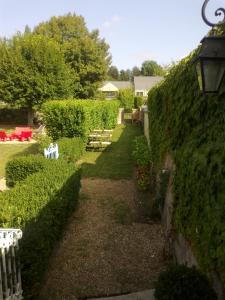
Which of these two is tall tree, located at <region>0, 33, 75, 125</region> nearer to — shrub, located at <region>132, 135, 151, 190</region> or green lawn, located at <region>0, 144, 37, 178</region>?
green lawn, located at <region>0, 144, 37, 178</region>

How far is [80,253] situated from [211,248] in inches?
141

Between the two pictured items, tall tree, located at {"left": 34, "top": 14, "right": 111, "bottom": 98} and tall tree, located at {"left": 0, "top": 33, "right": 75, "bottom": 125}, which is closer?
tall tree, located at {"left": 0, "top": 33, "right": 75, "bottom": 125}

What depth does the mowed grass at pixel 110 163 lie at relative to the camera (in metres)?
13.2

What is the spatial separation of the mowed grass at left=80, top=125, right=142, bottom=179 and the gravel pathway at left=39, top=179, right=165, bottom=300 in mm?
3681

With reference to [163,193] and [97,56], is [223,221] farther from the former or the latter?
[97,56]

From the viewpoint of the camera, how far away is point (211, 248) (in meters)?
3.51

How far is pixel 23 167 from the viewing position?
10094 millimetres

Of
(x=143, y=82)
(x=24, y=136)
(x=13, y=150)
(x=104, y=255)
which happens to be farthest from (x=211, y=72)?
(x=143, y=82)

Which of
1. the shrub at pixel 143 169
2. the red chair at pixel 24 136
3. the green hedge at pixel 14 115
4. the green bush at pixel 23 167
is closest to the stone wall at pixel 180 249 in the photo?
the shrub at pixel 143 169

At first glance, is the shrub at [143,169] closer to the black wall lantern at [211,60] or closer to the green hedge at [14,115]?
the black wall lantern at [211,60]

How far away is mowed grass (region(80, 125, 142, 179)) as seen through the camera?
1317 cm

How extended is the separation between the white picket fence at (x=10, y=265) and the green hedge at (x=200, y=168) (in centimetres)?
223

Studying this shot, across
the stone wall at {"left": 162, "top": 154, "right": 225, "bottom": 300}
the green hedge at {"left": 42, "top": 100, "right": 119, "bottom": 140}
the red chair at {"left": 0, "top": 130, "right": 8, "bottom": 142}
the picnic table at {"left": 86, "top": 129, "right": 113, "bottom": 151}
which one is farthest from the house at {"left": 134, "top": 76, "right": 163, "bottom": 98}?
the stone wall at {"left": 162, "top": 154, "right": 225, "bottom": 300}

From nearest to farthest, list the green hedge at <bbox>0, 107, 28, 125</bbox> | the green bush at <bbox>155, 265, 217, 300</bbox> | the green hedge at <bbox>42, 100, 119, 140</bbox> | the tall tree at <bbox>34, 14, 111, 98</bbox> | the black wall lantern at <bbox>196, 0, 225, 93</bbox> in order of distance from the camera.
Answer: the black wall lantern at <bbox>196, 0, 225, 93</bbox> < the green bush at <bbox>155, 265, 217, 300</bbox> < the green hedge at <bbox>42, 100, 119, 140</bbox> < the green hedge at <bbox>0, 107, 28, 125</bbox> < the tall tree at <bbox>34, 14, 111, 98</bbox>
